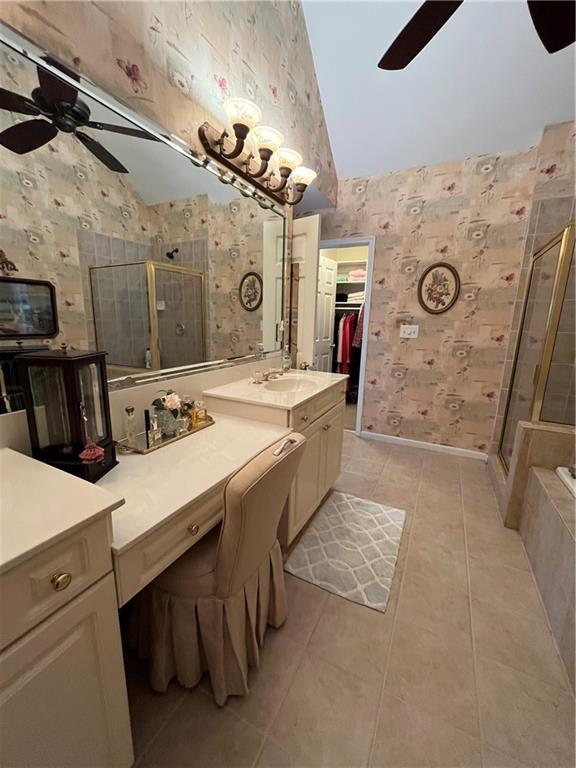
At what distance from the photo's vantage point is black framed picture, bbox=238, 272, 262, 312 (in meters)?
2.02

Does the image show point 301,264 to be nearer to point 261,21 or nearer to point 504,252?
point 261,21

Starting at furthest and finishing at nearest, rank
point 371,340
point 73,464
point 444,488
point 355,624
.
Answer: point 371,340 < point 444,488 < point 355,624 < point 73,464

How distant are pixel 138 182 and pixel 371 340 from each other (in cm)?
248


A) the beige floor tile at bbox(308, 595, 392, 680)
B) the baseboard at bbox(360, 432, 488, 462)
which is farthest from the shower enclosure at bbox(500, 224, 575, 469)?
the beige floor tile at bbox(308, 595, 392, 680)

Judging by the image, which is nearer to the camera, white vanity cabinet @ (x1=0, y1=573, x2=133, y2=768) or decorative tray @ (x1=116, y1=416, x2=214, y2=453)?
white vanity cabinet @ (x1=0, y1=573, x2=133, y2=768)

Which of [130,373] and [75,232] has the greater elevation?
[75,232]

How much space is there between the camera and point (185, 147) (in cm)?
146

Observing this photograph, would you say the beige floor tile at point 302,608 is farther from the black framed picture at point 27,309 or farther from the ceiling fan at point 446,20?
the ceiling fan at point 446,20

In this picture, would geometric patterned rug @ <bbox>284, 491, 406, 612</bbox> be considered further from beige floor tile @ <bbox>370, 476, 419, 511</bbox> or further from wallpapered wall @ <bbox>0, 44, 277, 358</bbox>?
wallpapered wall @ <bbox>0, 44, 277, 358</bbox>

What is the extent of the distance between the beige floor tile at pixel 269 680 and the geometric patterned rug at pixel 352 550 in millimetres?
342

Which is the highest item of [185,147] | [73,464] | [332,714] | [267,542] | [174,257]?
[185,147]

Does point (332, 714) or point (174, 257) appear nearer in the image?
point (332, 714)

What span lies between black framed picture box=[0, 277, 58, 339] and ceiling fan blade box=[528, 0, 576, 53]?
1776 mm

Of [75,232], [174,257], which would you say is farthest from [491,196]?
[75,232]
